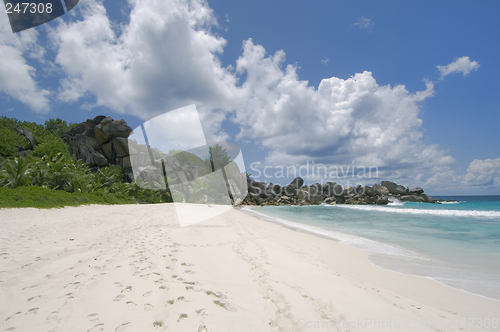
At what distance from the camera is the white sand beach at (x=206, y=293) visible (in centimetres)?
201

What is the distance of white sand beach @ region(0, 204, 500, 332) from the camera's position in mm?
2010

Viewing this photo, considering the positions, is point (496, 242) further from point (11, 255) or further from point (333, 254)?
point (11, 255)

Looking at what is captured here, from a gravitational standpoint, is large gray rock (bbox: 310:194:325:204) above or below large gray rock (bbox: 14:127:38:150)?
below

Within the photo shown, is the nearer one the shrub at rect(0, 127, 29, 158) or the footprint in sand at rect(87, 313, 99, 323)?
the footprint in sand at rect(87, 313, 99, 323)

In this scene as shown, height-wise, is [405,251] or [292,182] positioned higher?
[292,182]

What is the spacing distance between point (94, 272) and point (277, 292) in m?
2.54

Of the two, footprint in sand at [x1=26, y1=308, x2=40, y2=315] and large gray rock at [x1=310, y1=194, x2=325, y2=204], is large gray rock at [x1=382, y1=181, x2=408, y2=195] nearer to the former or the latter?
large gray rock at [x1=310, y1=194, x2=325, y2=204]

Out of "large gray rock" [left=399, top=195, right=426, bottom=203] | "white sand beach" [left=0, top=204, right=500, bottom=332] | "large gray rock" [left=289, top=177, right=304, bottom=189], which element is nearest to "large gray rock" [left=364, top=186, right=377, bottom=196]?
"large gray rock" [left=399, top=195, right=426, bottom=203]

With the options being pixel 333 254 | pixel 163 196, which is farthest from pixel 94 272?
pixel 163 196

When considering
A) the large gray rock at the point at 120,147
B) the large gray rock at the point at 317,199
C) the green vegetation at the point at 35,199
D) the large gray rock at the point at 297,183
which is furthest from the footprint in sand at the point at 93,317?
the large gray rock at the point at 297,183

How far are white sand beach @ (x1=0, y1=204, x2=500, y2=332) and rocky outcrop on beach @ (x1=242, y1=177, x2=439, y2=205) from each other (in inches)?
1421

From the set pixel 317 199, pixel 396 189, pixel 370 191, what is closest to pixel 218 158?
pixel 317 199

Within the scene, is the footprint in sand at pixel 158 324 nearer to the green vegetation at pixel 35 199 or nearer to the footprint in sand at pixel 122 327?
the footprint in sand at pixel 122 327

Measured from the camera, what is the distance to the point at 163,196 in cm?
2630
